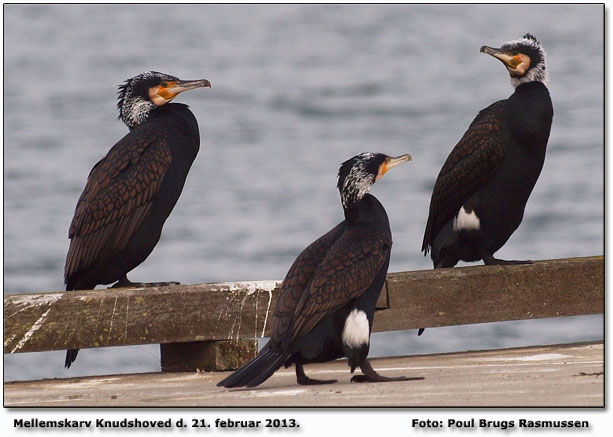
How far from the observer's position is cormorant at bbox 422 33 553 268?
6008 mm

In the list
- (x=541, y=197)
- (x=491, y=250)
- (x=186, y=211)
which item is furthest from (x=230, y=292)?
(x=541, y=197)

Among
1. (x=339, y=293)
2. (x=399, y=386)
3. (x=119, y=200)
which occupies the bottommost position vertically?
(x=399, y=386)

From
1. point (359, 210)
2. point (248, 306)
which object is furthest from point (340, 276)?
point (248, 306)

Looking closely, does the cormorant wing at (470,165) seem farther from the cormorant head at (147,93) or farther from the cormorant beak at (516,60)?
the cormorant head at (147,93)

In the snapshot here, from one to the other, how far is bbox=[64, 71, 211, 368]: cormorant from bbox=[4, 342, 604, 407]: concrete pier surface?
71 centimetres

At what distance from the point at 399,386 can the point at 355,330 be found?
27 centimetres

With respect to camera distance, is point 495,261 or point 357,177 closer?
point 357,177

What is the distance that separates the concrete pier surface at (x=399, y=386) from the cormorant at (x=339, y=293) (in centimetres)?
10

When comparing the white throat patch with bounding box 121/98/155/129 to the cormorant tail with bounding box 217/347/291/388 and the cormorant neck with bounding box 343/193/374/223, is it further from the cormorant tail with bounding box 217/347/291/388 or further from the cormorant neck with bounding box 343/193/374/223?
the cormorant tail with bounding box 217/347/291/388

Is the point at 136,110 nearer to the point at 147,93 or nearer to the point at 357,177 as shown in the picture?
the point at 147,93

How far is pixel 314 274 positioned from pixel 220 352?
0.85 meters

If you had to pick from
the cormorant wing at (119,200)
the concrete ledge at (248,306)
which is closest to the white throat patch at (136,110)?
the cormorant wing at (119,200)

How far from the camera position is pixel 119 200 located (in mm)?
5590

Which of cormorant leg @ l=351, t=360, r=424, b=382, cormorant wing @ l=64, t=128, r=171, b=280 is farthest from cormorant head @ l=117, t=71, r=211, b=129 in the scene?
cormorant leg @ l=351, t=360, r=424, b=382
